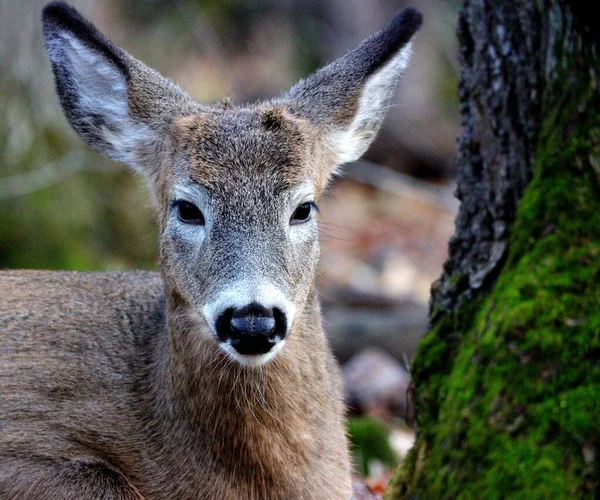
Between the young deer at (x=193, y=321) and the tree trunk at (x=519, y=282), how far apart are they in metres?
0.80

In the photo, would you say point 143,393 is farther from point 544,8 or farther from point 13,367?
point 544,8

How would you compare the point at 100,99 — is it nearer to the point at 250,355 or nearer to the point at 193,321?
the point at 193,321

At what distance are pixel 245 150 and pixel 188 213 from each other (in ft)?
1.48

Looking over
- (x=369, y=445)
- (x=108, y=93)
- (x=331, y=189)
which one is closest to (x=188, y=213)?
(x=108, y=93)

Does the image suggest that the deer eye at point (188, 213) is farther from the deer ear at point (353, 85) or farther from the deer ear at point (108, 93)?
the deer ear at point (353, 85)

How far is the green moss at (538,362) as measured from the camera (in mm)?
4180

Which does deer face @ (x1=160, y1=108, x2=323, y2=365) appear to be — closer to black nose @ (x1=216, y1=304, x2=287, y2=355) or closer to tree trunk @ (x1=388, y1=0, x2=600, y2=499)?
black nose @ (x1=216, y1=304, x2=287, y2=355)

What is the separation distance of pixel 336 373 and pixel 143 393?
125cm

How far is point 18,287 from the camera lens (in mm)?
6828

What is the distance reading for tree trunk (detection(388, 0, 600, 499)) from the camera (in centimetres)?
424

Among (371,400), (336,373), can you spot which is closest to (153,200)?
(336,373)

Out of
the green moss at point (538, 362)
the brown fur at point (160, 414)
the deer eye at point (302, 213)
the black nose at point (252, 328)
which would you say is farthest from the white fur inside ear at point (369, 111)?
the black nose at point (252, 328)

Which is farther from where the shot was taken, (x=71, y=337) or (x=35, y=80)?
(x=35, y=80)

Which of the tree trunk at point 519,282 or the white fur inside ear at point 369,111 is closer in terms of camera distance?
the tree trunk at point 519,282
